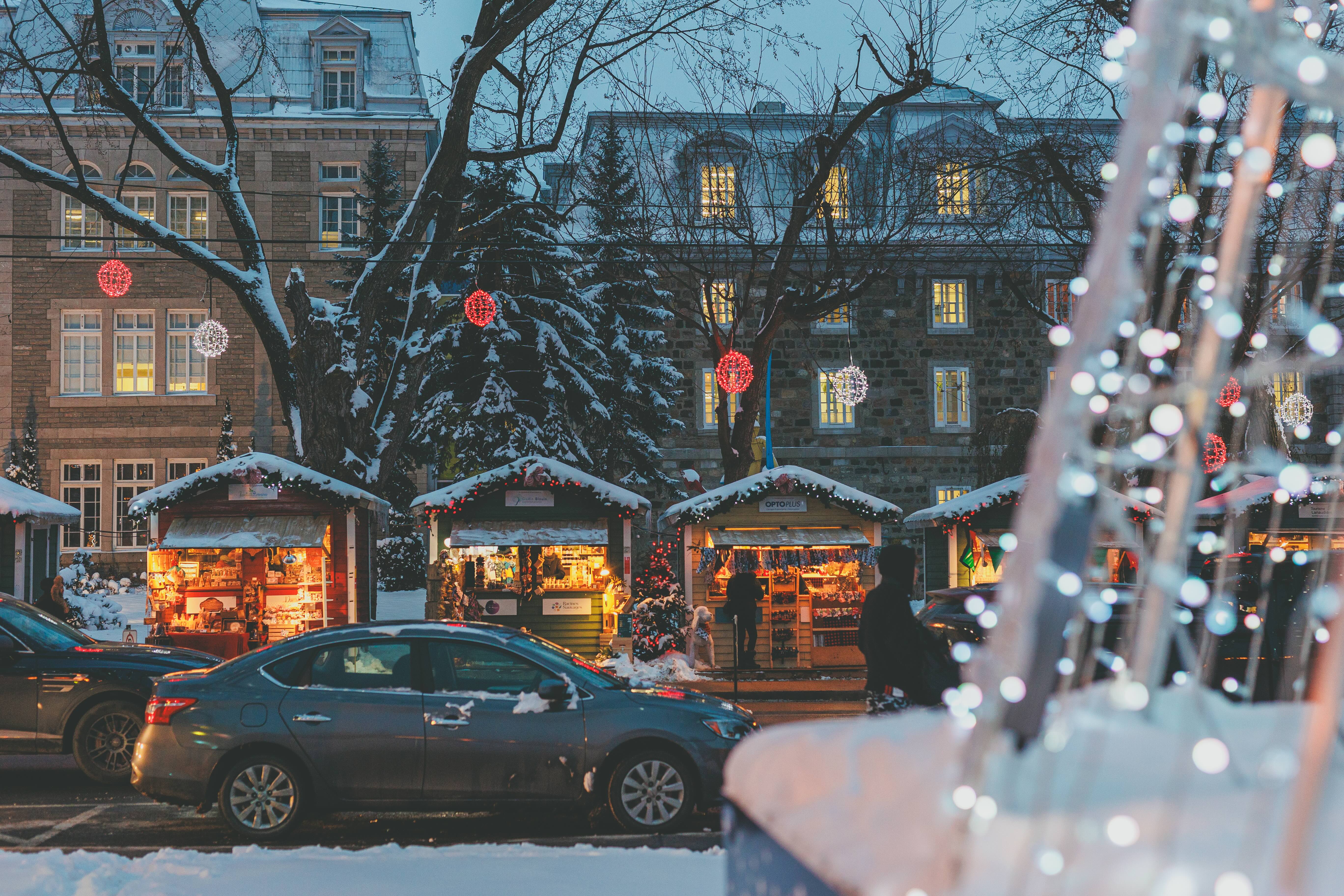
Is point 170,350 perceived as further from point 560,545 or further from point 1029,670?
point 1029,670

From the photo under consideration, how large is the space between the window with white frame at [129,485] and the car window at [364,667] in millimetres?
28440

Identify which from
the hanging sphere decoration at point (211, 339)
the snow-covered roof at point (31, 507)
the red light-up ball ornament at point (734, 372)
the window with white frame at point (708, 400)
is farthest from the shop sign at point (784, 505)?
the window with white frame at point (708, 400)

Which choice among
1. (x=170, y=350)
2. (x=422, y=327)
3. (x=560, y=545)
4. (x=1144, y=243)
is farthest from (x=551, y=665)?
(x=170, y=350)

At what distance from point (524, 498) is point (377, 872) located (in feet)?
41.0

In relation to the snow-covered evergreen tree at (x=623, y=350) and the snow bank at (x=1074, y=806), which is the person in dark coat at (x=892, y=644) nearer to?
the snow bank at (x=1074, y=806)

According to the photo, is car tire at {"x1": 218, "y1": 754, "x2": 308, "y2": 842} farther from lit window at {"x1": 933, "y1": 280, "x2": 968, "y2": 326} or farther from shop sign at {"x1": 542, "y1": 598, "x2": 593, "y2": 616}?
lit window at {"x1": 933, "y1": 280, "x2": 968, "y2": 326}

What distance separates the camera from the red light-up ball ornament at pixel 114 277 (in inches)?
832

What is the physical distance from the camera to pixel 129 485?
34281 mm

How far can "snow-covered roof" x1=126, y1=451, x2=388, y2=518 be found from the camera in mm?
17359

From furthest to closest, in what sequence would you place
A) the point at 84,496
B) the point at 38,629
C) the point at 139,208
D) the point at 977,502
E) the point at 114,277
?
the point at 139,208, the point at 84,496, the point at 114,277, the point at 977,502, the point at 38,629

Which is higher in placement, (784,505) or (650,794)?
(784,505)

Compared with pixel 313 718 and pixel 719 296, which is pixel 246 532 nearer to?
pixel 313 718

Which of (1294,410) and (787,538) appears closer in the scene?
(787,538)

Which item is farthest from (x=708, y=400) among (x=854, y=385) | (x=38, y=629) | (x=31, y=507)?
(x=38, y=629)
